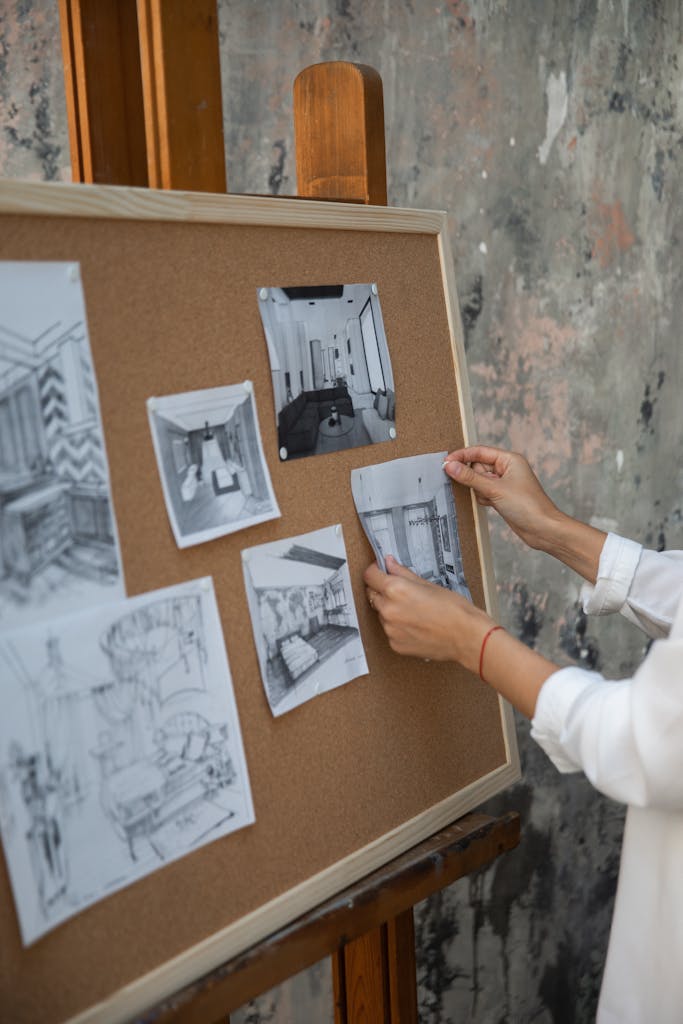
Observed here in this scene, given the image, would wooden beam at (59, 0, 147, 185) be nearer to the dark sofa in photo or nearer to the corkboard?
the corkboard

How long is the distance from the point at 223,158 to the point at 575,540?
28.4 inches

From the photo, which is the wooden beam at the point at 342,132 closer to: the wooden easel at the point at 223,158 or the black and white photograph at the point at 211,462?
the wooden easel at the point at 223,158

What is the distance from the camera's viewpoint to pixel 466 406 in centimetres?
130

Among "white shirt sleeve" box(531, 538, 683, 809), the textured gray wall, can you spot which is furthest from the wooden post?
the textured gray wall

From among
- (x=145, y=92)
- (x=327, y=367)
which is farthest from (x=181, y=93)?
(x=327, y=367)

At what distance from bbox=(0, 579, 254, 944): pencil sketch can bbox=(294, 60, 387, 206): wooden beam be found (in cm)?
67

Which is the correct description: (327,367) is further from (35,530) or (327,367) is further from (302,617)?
(35,530)

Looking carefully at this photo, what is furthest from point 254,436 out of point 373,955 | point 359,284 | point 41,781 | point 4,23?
point 4,23

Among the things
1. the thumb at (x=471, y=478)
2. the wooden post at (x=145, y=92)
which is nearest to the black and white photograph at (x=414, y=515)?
the thumb at (x=471, y=478)

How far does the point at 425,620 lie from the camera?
107 centimetres

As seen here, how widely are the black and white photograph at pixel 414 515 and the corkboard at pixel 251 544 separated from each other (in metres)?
0.02

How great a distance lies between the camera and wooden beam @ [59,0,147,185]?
104 centimetres

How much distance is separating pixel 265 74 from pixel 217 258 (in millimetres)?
1183

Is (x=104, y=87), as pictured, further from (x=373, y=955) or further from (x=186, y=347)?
(x=373, y=955)
